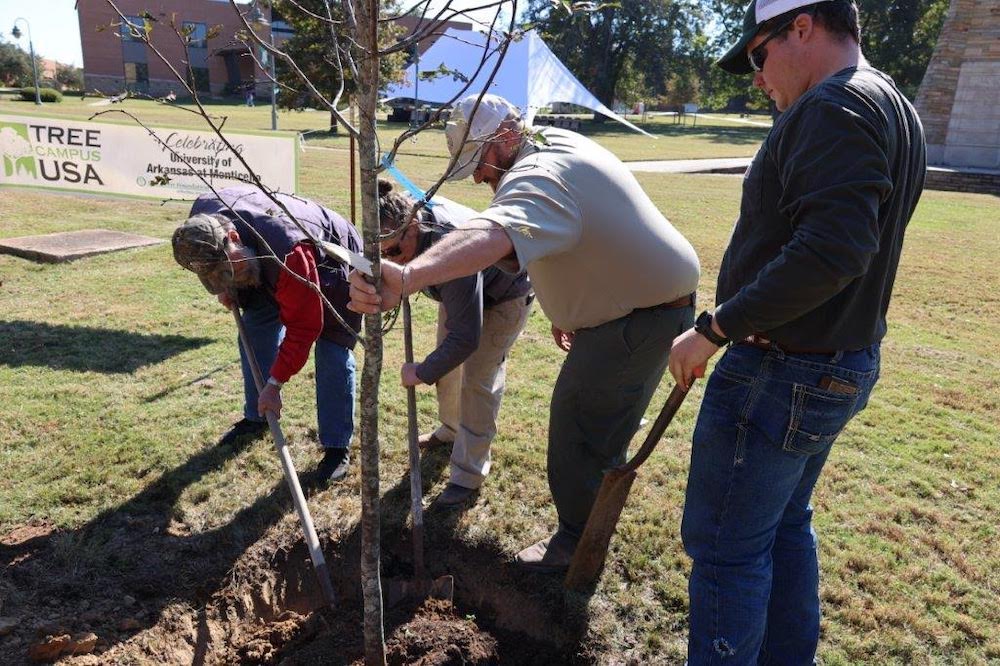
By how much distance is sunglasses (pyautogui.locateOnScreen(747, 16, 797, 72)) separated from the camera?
1831 millimetres

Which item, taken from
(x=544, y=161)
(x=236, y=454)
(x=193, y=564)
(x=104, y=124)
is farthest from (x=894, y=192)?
(x=104, y=124)

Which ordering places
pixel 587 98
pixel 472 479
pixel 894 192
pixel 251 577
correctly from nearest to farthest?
pixel 894 192
pixel 251 577
pixel 472 479
pixel 587 98

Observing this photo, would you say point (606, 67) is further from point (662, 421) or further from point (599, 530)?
point (662, 421)

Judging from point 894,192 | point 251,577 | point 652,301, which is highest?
point 894,192

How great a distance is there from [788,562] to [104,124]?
21.8 feet

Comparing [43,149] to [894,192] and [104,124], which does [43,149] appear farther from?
[894,192]

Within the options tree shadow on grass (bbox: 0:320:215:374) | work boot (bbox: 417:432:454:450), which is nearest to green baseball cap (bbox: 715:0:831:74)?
work boot (bbox: 417:432:454:450)

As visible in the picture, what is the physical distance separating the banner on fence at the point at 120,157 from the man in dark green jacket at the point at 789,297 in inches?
199

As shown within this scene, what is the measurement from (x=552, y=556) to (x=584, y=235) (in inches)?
54.4

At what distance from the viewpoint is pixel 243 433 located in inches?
162

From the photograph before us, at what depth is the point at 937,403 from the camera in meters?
5.15

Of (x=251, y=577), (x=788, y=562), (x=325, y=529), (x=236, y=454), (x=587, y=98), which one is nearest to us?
(x=788, y=562)

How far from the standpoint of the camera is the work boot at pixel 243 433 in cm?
405

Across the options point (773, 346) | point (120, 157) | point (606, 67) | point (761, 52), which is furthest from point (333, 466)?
point (606, 67)
